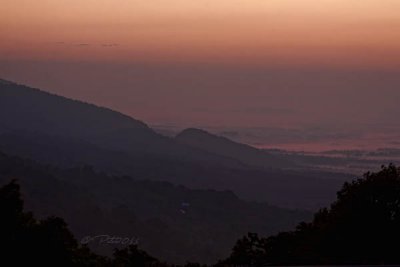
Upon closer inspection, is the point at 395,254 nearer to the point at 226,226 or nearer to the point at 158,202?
the point at 226,226

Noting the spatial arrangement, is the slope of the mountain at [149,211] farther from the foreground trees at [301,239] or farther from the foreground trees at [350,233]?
the foreground trees at [301,239]

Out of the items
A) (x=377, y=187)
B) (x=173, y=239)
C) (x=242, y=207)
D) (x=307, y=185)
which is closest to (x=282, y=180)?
(x=307, y=185)

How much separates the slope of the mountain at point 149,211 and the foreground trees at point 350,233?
66.3 m

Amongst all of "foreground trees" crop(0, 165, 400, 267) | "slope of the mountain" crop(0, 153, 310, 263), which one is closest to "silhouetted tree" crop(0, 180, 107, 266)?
"foreground trees" crop(0, 165, 400, 267)

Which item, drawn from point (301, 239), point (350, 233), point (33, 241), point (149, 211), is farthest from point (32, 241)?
point (149, 211)

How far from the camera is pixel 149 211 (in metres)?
160

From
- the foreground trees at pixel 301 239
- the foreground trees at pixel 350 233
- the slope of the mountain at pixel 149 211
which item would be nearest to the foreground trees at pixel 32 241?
the foreground trees at pixel 301 239

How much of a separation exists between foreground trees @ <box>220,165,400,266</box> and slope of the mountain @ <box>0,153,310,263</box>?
218 ft

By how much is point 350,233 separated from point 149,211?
4937 inches

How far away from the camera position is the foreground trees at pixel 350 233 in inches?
Answer: 1346

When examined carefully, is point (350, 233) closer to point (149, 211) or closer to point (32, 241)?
point (32, 241)

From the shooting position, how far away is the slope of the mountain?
12219cm

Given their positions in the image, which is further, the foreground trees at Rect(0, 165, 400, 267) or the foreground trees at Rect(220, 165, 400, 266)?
the foreground trees at Rect(220, 165, 400, 266)

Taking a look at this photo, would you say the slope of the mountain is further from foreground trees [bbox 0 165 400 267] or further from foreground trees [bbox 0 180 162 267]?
foreground trees [bbox 0 180 162 267]
